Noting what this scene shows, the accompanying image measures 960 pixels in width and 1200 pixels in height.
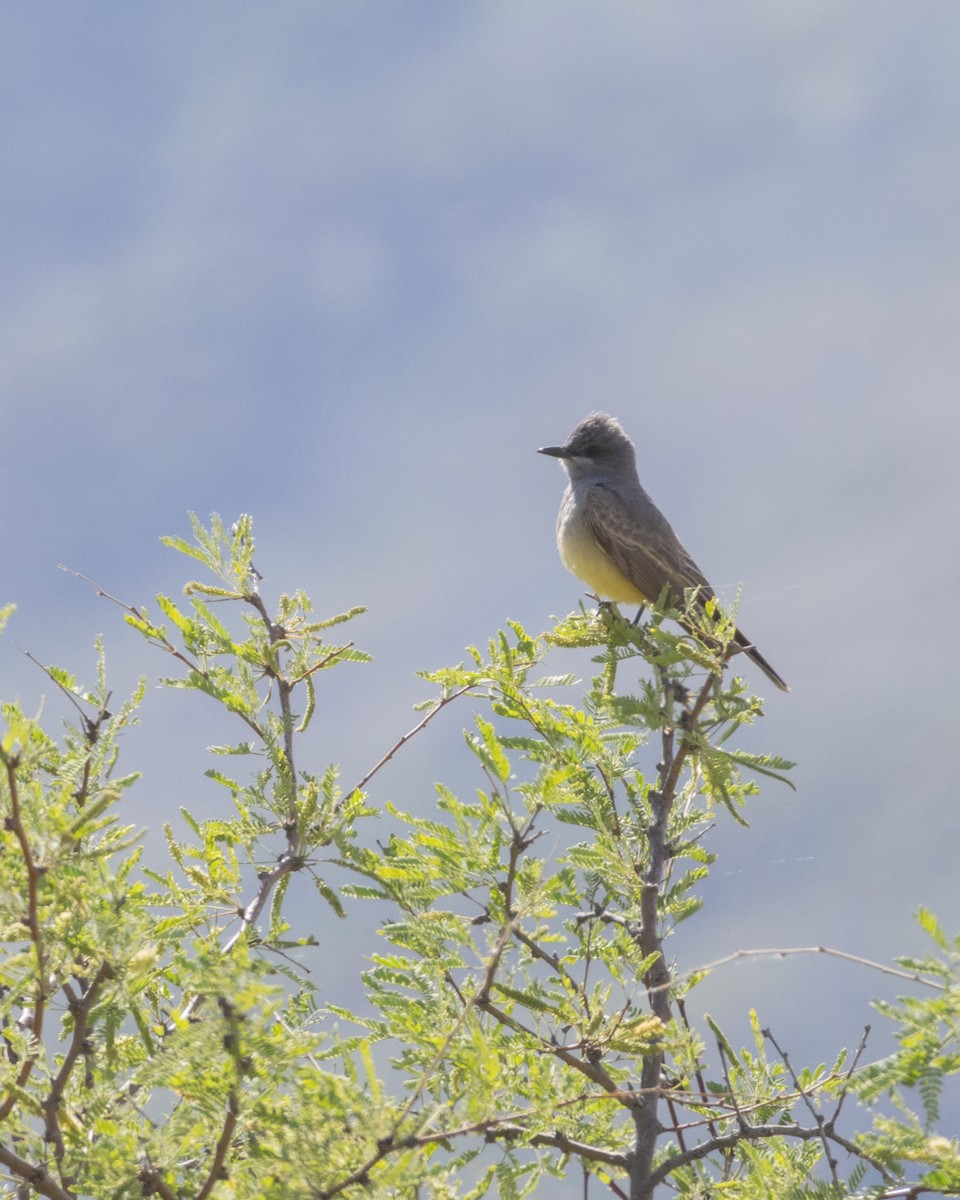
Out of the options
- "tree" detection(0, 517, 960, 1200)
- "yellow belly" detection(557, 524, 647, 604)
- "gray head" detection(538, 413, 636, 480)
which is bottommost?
"tree" detection(0, 517, 960, 1200)

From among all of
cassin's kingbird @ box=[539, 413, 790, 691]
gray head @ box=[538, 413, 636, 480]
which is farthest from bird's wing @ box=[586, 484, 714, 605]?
gray head @ box=[538, 413, 636, 480]

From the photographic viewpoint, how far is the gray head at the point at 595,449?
10250 millimetres

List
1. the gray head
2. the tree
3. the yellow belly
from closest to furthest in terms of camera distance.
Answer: the tree
the yellow belly
the gray head

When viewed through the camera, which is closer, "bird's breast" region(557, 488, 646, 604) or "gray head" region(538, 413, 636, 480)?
"bird's breast" region(557, 488, 646, 604)

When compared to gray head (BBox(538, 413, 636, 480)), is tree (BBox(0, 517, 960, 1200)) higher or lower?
lower

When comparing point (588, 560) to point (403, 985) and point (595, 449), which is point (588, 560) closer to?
point (595, 449)

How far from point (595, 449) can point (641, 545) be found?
5.55 ft

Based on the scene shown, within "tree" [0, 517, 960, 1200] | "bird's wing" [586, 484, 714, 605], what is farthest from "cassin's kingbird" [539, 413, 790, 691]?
"tree" [0, 517, 960, 1200]

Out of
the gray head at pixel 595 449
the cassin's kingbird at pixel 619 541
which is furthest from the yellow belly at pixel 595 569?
the gray head at pixel 595 449

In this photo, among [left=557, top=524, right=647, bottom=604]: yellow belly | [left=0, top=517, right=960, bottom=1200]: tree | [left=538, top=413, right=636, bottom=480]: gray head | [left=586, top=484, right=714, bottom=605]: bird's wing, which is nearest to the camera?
[left=0, top=517, right=960, bottom=1200]: tree

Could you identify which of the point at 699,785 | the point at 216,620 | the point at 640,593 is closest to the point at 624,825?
the point at 699,785

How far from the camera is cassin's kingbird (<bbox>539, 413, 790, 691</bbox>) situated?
8.62m

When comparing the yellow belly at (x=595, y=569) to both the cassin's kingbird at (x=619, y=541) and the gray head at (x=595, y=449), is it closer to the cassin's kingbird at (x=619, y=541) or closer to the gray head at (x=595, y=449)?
the cassin's kingbird at (x=619, y=541)

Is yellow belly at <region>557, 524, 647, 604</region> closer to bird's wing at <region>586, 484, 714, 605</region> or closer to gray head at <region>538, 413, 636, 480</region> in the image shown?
bird's wing at <region>586, 484, 714, 605</region>
